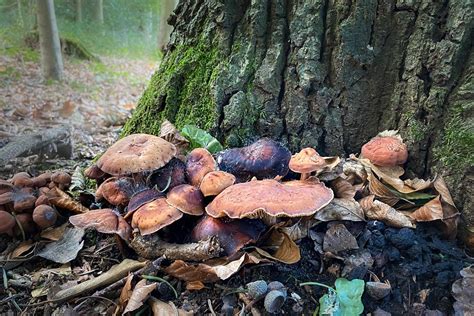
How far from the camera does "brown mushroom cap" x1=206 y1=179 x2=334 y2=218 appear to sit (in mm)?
1853

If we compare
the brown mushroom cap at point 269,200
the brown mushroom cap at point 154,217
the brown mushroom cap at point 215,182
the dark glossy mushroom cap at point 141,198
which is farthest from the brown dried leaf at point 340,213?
the dark glossy mushroom cap at point 141,198

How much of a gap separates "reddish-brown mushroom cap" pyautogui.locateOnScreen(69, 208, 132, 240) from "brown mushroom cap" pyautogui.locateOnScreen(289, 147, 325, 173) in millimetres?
951

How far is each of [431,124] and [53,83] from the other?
1070 centimetres

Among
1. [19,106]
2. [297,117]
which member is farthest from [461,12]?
[19,106]

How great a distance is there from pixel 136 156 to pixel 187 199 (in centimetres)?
37

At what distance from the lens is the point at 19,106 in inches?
305

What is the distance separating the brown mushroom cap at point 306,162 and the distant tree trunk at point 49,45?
10672mm

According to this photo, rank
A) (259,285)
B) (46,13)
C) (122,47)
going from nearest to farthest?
(259,285) → (46,13) → (122,47)

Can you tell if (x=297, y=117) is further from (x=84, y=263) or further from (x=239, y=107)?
(x=84, y=263)

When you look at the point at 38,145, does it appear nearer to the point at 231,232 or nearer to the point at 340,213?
the point at 231,232

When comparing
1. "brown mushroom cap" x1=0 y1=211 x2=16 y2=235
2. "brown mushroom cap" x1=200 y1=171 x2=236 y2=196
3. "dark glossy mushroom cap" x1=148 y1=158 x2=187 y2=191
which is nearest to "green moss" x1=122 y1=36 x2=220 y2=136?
"dark glossy mushroom cap" x1=148 y1=158 x2=187 y2=191

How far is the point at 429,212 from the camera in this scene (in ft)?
7.20

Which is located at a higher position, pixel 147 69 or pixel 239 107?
pixel 239 107

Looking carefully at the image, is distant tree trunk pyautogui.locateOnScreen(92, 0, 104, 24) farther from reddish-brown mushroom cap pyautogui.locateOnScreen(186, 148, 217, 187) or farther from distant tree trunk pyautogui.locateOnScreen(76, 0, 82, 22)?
reddish-brown mushroom cap pyautogui.locateOnScreen(186, 148, 217, 187)
